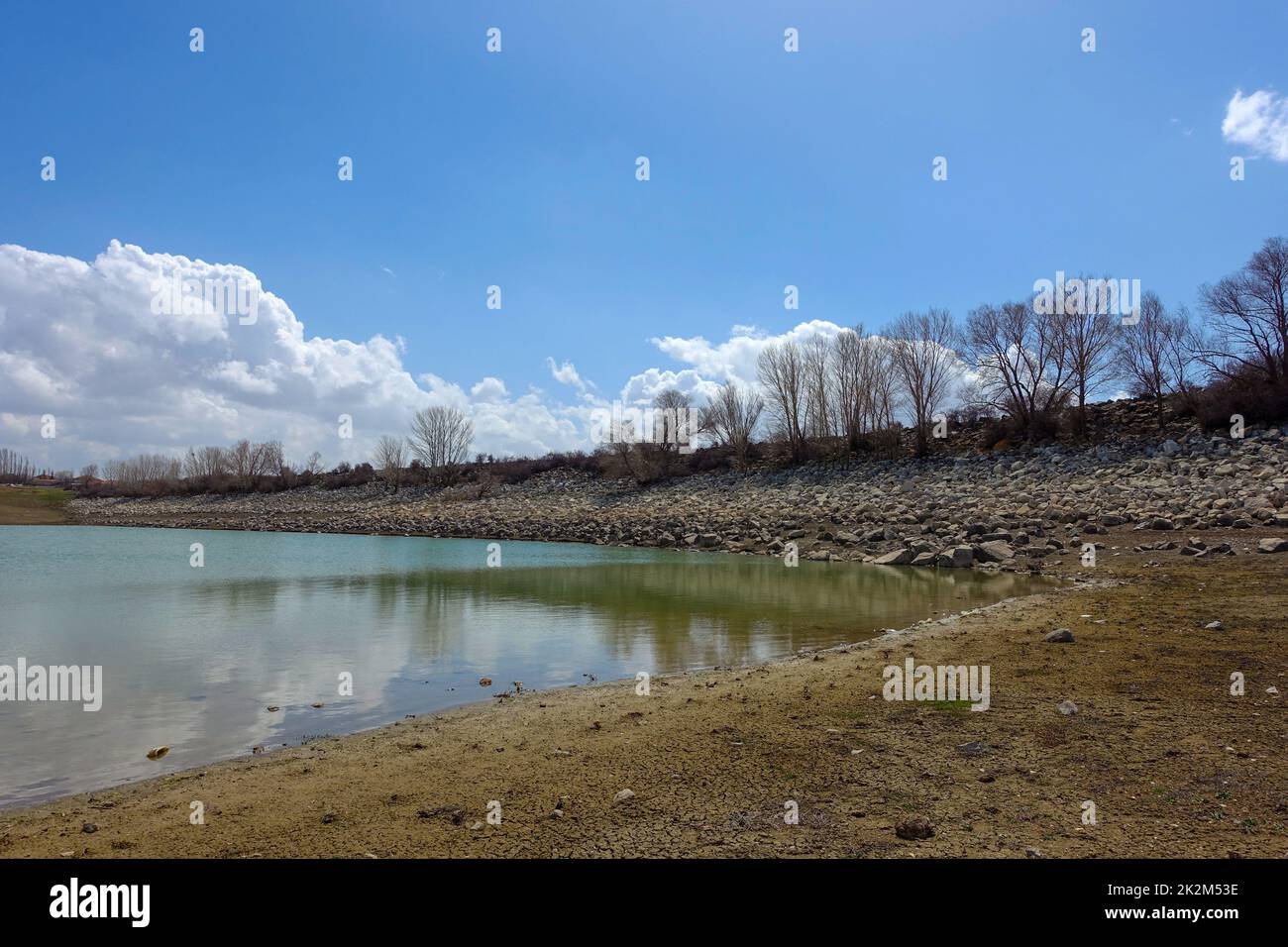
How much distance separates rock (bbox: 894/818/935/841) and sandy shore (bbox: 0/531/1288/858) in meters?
0.04

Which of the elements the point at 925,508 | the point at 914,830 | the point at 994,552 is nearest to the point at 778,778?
the point at 914,830

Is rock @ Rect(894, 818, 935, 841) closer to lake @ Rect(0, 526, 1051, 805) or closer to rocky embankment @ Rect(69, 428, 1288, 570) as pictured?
lake @ Rect(0, 526, 1051, 805)

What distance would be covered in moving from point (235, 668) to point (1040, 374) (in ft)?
142

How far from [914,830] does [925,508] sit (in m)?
27.8

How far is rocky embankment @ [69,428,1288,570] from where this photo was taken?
22031mm

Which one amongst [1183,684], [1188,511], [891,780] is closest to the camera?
[891,780]

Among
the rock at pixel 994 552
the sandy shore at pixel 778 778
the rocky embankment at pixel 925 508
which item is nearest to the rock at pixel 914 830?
the sandy shore at pixel 778 778

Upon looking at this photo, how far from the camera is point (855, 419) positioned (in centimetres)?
5100

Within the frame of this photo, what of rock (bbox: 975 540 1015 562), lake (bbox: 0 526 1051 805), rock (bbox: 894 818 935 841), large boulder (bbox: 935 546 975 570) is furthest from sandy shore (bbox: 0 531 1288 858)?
large boulder (bbox: 935 546 975 570)

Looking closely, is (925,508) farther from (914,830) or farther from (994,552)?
(914,830)

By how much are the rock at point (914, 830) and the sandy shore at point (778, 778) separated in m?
0.04

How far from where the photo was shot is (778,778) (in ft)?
16.8
